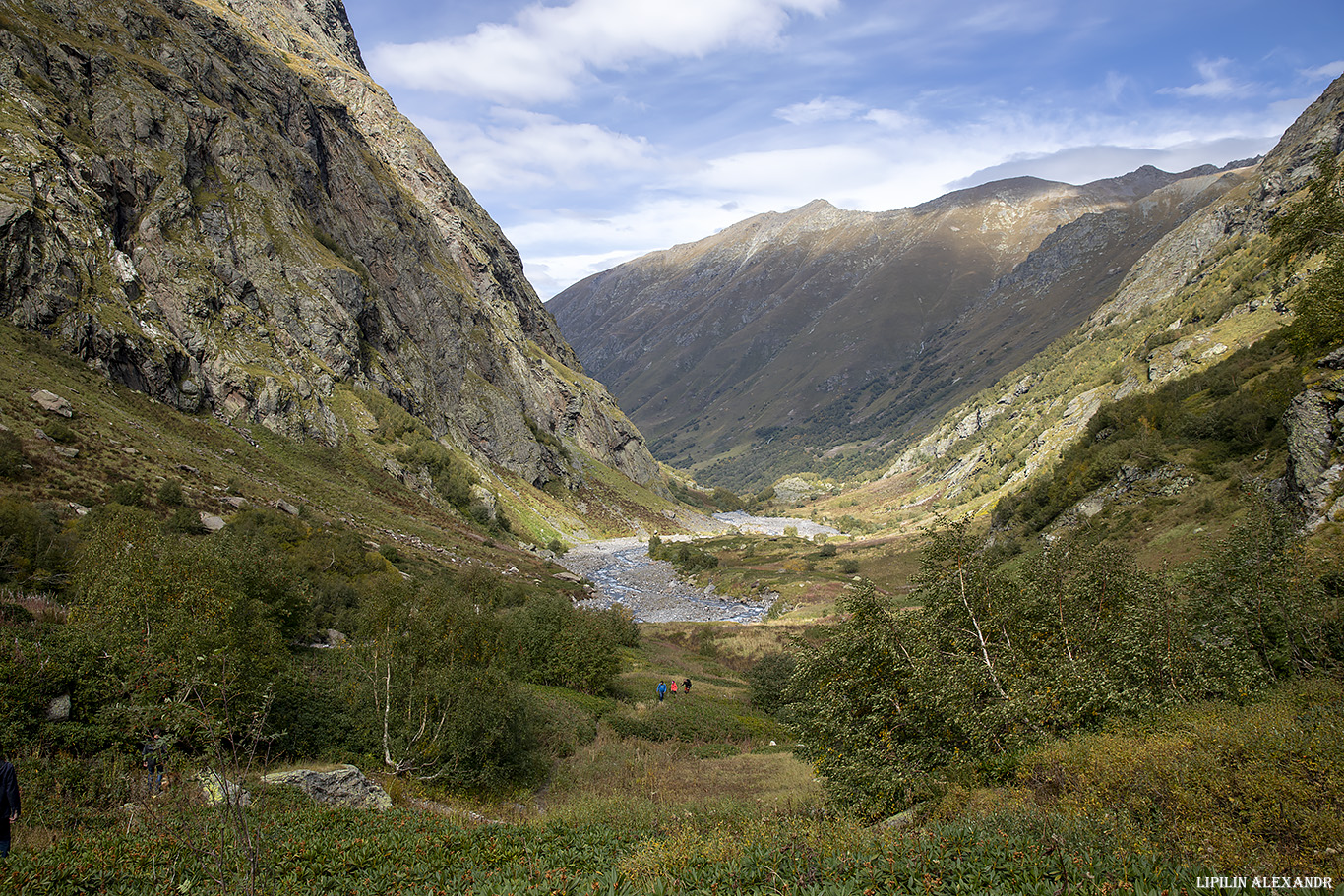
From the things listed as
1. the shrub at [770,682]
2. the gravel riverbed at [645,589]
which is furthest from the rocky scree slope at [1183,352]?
the gravel riverbed at [645,589]

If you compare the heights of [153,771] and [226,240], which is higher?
[226,240]

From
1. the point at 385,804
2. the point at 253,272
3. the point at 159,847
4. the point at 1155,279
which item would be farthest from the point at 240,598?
the point at 1155,279

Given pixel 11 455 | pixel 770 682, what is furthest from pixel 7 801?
pixel 11 455

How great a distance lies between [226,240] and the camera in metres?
68.8

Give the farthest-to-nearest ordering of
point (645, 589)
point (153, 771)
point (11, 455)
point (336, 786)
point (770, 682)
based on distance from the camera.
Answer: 1. point (645, 589)
2. point (770, 682)
3. point (11, 455)
4. point (336, 786)
5. point (153, 771)

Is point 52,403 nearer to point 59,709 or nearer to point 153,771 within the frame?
point 59,709

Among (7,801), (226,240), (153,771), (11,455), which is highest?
(226,240)

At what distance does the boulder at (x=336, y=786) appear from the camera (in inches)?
486

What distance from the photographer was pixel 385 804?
43.2ft

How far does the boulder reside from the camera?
40.5 ft

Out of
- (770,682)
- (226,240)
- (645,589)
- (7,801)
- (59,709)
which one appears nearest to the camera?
(7,801)

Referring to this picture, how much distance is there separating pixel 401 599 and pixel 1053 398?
134 meters

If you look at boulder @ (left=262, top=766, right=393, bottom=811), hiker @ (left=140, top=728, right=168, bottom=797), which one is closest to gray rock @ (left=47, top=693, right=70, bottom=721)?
hiker @ (left=140, top=728, right=168, bottom=797)

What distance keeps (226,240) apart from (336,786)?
7790cm
